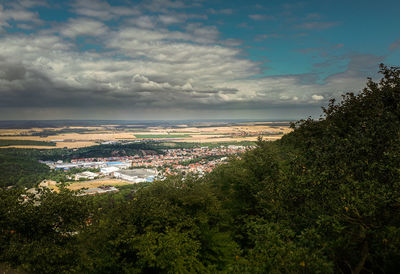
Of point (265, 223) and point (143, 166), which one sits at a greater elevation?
point (265, 223)

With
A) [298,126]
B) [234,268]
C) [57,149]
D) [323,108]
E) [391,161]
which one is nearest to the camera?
[234,268]

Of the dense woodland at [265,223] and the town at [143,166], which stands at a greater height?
the dense woodland at [265,223]

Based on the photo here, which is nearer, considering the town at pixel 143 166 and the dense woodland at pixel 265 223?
the dense woodland at pixel 265 223

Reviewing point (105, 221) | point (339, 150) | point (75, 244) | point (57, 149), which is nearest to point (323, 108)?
point (339, 150)

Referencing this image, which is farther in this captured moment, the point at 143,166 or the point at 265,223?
the point at 143,166

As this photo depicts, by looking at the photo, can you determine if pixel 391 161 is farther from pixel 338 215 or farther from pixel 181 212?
pixel 181 212

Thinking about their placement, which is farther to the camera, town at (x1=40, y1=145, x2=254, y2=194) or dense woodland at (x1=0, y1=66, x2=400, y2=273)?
town at (x1=40, y1=145, x2=254, y2=194)

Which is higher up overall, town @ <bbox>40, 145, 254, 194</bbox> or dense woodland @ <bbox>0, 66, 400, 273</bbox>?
dense woodland @ <bbox>0, 66, 400, 273</bbox>

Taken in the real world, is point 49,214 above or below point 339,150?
below
